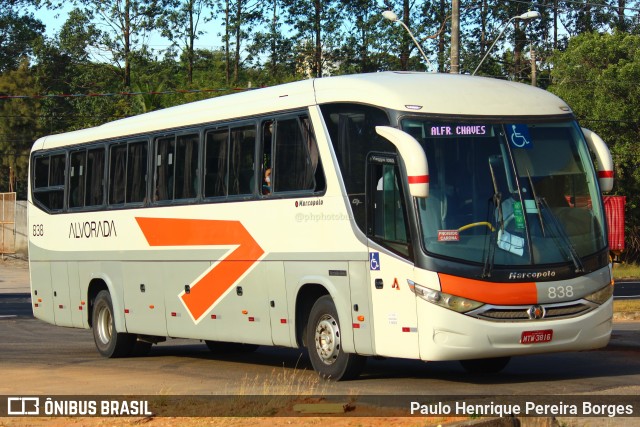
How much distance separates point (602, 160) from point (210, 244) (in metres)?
5.44

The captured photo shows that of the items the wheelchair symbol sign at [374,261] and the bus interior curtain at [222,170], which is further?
the bus interior curtain at [222,170]

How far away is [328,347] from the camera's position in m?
14.3

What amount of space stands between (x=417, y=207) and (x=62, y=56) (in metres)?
61.0

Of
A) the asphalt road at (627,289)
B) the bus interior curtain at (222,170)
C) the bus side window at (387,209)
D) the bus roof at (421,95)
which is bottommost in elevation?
the asphalt road at (627,289)

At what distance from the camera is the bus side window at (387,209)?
13109 mm

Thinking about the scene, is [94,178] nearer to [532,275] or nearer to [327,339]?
[327,339]

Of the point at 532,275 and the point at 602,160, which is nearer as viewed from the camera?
the point at 532,275

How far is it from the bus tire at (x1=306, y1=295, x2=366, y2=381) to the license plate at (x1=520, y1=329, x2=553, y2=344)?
2113 millimetres

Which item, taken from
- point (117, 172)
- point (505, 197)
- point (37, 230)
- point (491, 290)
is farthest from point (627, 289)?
point (491, 290)

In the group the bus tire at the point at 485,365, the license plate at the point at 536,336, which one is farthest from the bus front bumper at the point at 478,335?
the bus tire at the point at 485,365

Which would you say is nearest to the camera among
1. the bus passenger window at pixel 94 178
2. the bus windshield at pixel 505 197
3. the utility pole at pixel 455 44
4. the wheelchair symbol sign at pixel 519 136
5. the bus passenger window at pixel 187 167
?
the bus windshield at pixel 505 197

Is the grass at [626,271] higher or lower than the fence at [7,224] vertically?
lower

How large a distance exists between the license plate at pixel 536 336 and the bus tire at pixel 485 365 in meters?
1.92

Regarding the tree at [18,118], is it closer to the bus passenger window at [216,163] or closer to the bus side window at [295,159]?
the bus passenger window at [216,163]
